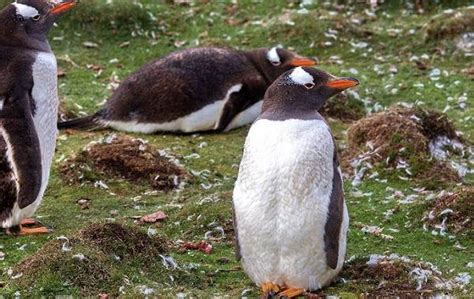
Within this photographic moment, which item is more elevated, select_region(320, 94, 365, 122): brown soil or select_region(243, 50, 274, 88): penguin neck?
select_region(243, 50, 274, 88): penguin neck

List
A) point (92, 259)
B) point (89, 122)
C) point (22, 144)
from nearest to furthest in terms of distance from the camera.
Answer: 1. point (92, 259)
2. point (22, 144)
3. point (89, 122)

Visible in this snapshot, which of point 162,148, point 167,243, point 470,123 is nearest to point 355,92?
point 470,123

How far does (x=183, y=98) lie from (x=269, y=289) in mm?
4403

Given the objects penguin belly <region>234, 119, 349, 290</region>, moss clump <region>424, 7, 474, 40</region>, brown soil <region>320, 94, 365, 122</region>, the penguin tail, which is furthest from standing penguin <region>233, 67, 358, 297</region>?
moss clump <region>424, 7, 474, 40</region>

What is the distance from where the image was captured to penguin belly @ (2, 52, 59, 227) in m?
7.03

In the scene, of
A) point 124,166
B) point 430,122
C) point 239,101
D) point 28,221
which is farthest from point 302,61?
point 28,221

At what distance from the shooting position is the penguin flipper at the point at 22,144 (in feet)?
22.5

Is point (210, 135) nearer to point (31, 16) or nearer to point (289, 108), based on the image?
point (31, 16)

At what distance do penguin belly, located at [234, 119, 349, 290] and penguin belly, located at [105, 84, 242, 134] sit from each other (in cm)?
410

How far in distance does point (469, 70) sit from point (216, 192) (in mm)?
4256

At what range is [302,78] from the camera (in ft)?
20.1

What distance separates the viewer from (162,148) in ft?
30.7

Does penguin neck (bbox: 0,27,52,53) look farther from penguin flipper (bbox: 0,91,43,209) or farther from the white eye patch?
the white eye patch

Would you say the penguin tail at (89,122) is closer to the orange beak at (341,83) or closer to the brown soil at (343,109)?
the brown soil at (343,109)
